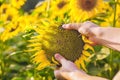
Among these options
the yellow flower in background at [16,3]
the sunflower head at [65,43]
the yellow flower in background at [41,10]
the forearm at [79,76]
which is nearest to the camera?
the forearm at [79,76]

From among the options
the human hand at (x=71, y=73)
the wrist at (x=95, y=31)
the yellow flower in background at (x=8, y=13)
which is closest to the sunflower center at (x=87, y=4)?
the yellow flower in background at (x=8, y=13)

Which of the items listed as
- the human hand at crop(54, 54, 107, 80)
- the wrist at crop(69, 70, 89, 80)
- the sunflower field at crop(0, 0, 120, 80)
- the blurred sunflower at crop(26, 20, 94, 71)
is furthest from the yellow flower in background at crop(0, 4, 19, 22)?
the wrist at crop(69, 70, 89, 80)

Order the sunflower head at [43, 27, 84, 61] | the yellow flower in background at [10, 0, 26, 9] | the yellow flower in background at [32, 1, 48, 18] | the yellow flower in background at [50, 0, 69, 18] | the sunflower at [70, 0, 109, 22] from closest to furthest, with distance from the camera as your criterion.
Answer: the sunflower head at [43, 27, 84, 61], the sunflower at [70, 0, 109, 22], the yellow flower in background at [50, 0, 69, 18], the yellow flower in background at [32, 1, 48, 18], the yellow flower in background at [10, 0, 26, 9]

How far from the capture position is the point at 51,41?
5.30 feet

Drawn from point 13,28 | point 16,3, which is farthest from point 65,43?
point 16,3

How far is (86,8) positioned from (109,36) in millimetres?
1228

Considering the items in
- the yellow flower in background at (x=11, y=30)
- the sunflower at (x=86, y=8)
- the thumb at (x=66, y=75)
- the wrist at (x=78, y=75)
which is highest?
the sunflower at (x=86, y=8)

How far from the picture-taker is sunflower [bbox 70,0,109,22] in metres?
2.30

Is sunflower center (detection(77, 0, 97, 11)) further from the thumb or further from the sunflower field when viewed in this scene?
the thumb

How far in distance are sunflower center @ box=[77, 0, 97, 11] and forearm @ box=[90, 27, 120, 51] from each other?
113cm

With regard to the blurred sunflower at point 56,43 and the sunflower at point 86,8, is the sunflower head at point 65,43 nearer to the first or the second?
the blurred sunflower at point 56,43

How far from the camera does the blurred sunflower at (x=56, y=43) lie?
160 cm

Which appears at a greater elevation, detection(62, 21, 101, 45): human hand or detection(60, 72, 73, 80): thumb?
detection(62, 21, 101, 45): human hand

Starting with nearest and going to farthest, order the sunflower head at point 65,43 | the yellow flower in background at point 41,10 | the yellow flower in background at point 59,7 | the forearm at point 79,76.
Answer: the forearm at point 79,76
the sunflower head at point 65,43
the yellow flower in background at point 59,7
the yellow flower in background at point 41,10
